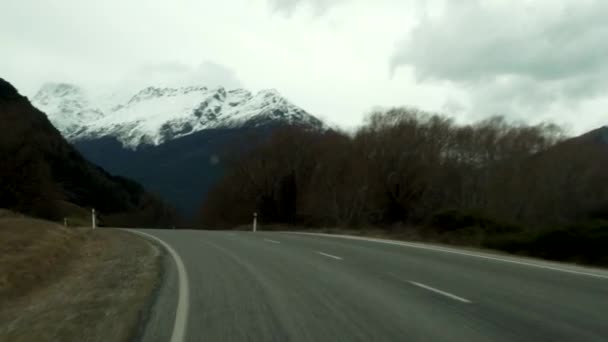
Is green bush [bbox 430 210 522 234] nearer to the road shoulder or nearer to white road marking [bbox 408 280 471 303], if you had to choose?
the road shoulder

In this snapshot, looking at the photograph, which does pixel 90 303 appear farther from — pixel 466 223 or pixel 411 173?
pixel 411 173

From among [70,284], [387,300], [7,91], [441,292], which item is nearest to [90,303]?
[70,284]

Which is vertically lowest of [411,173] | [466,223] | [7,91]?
[466,223]

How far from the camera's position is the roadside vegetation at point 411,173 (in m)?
52.7

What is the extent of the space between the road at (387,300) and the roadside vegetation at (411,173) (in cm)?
3071

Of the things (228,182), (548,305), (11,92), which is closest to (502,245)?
(548,305)

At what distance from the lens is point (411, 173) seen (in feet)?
173

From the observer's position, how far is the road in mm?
7328

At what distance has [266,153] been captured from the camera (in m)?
63.4

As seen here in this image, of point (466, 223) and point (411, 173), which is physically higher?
point (411, 173)

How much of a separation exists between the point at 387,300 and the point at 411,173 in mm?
44044

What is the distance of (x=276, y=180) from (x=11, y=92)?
2121 inches

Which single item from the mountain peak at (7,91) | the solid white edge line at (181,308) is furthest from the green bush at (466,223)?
the mountain peak at (7,91)

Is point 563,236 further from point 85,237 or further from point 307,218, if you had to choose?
point 307,218
